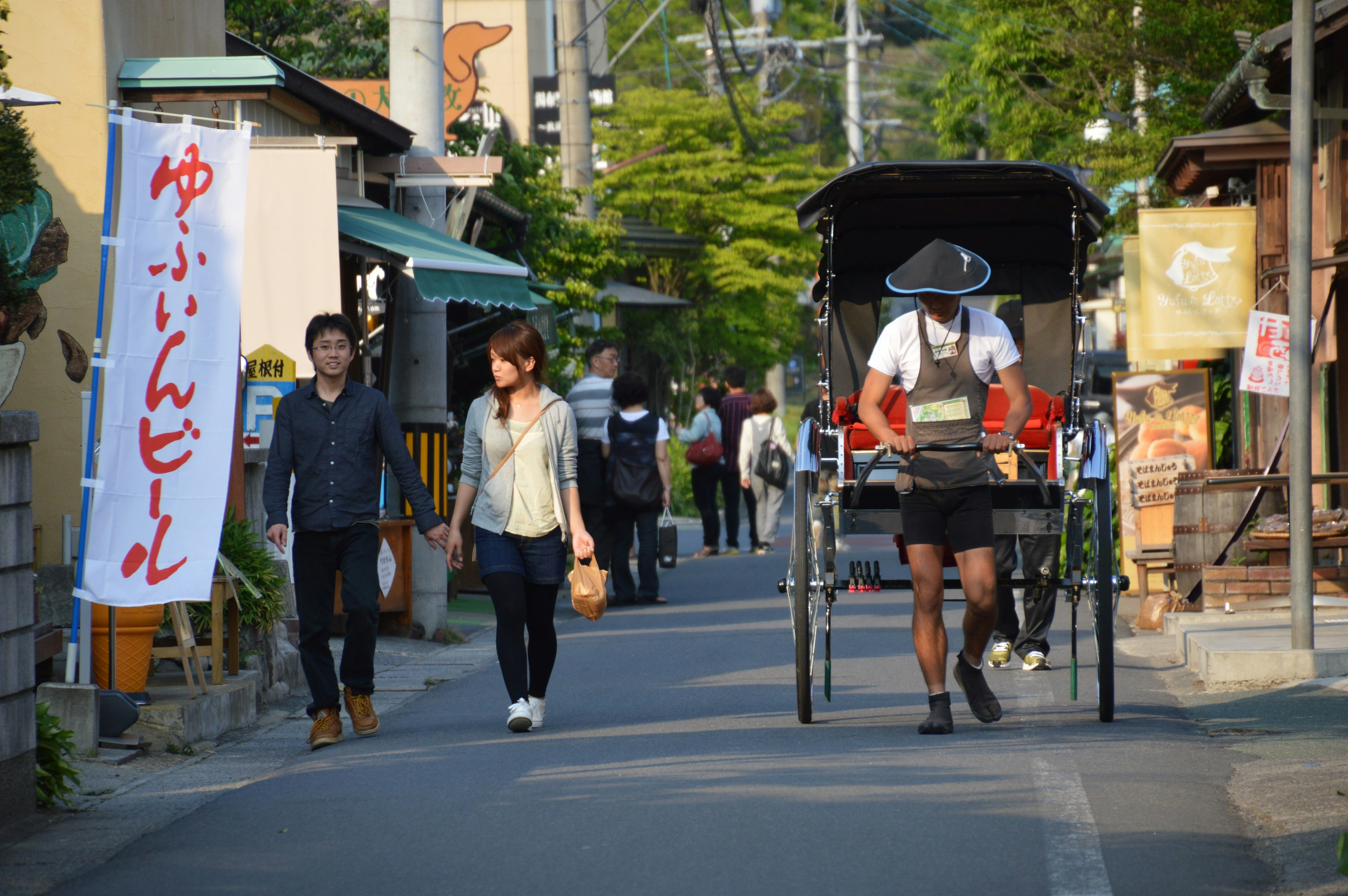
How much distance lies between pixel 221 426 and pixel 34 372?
9.39 ft

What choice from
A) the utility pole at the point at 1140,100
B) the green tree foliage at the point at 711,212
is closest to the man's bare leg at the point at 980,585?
the utility pole at the point at 1140,100

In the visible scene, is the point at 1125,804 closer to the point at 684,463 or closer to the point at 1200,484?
the point at 1200,484

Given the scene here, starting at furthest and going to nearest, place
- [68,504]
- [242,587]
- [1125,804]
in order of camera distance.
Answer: [68,504] < [242,587] < [1125,804]

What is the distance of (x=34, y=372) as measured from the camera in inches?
372

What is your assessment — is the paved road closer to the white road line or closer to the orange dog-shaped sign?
the white road line

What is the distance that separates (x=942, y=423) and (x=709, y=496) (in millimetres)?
12183

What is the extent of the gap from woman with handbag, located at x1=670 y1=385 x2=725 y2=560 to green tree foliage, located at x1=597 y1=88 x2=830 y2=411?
13993mm

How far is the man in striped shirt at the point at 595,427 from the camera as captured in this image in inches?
539

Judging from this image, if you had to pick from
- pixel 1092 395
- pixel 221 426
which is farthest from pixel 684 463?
pixel 221 426

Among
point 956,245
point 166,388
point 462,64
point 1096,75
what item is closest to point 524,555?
point 166,388

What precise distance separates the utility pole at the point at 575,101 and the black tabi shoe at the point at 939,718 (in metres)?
13.6

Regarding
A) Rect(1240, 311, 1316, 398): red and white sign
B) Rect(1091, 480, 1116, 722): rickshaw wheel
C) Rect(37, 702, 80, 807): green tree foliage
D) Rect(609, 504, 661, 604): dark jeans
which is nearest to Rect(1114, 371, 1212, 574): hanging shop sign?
Rect(1240, 311, 1316, 398): red and white sign

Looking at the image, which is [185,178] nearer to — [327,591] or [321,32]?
[327,591]

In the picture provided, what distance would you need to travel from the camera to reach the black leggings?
7570 mm
